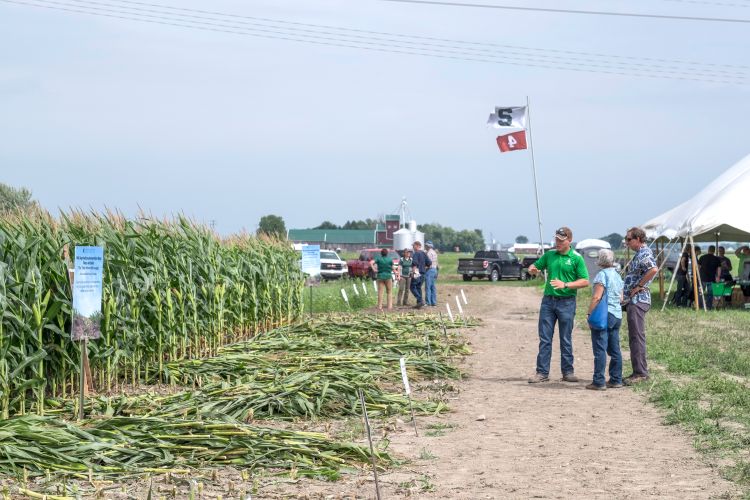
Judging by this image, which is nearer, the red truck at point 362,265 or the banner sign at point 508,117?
the banner sign at point 508,117

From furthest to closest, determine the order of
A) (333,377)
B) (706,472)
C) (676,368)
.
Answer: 1. (676,368)
2. (333,377)
3. (706,472)

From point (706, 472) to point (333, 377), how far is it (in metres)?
4.65

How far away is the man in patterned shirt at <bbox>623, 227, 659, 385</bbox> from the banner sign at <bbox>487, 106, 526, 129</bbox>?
2355 centimetres

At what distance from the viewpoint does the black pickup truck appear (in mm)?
48312

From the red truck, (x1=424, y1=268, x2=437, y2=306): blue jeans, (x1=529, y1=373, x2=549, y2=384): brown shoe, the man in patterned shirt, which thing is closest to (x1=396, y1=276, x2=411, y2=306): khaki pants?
(x1=424, y1=268, x2=437, y2=306): blue jeans

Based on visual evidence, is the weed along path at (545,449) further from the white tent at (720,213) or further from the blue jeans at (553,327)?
the white tent at (720,213)

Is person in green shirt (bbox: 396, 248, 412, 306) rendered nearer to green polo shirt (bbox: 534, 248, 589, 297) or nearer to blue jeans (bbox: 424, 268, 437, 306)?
blue jeans (bbox: 424, 268, 437, 306)

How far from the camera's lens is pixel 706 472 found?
7727 millimetres

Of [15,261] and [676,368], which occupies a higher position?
[15,261]

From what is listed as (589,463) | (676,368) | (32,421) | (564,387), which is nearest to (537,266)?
(564,387)

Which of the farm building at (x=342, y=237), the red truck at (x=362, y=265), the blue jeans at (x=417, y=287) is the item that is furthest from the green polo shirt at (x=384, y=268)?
the farm building at (x=342, y=237)

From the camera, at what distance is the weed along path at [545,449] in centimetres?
723

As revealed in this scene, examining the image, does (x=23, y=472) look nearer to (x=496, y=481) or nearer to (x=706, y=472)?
(x=496, y=481)

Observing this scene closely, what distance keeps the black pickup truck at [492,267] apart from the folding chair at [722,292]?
68.0ft
